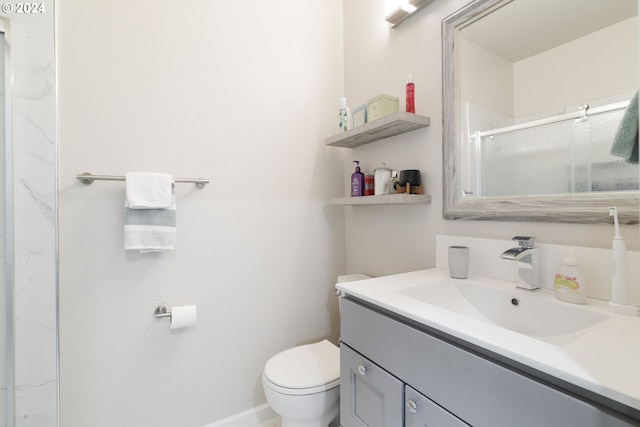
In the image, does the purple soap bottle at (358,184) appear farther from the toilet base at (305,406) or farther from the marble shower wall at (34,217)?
the marble shower wall at (34,217)

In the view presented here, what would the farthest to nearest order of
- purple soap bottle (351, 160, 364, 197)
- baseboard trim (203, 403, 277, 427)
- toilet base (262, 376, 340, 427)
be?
purple soap bottle (351, 160, 364, 197) < baseboard trim (203, 403, 277, 427) < toilet base (262, 376, 340, 427)

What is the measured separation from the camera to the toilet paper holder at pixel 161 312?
1.31 meters

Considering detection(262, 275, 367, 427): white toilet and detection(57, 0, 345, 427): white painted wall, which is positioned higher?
detection(57, 0, 345, 427): white painted wall

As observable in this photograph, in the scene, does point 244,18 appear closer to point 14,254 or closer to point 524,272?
point 14,254

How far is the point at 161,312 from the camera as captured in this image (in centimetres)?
132

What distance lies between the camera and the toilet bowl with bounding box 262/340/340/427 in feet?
3.86

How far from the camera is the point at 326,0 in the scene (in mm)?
1826

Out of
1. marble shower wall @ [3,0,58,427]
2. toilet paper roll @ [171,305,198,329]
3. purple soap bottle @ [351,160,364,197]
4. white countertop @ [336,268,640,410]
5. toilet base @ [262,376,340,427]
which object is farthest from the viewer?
purple soap bottle @ [351,160,364,197]

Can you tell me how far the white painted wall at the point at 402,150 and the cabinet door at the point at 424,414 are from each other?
67 centimetres

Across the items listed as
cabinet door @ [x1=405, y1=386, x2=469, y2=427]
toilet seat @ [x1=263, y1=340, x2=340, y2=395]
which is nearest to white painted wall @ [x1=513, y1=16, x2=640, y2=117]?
cabinet door @ [x1=405, y1=386, x2=469, y2=427]

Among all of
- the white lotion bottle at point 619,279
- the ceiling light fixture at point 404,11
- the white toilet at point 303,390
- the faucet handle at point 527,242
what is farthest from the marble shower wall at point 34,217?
the white lotion bottle at point 619,279

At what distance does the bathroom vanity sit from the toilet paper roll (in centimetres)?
75

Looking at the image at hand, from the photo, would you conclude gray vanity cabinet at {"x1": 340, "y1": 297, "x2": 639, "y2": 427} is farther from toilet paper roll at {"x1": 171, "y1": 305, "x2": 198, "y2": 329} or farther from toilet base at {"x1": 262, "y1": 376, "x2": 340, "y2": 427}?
toilet paper roll at {"x1": 171, "y1": 305, "x2": 198, "y2": 329}

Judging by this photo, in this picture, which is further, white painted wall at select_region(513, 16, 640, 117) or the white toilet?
the white toilet
